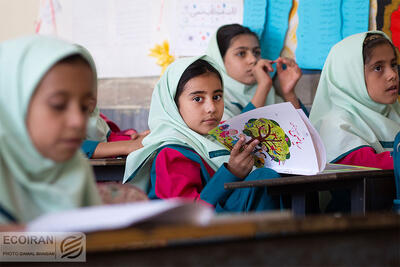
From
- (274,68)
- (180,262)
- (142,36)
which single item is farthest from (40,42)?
(142,36)

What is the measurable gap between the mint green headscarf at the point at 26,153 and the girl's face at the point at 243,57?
261 cm

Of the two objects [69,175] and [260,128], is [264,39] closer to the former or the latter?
[260,128]

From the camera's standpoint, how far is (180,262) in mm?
720

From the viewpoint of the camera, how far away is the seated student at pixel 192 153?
1.96 m

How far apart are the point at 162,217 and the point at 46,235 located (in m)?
0.17

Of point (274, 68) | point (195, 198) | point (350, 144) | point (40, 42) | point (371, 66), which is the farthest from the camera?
point (274, 68)

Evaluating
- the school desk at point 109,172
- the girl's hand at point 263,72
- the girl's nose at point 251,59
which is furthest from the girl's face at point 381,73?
the school desk at point 109,172

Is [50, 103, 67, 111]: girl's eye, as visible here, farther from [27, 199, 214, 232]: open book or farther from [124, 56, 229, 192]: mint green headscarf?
[124, 56, 229, 192]: mint green headscarf

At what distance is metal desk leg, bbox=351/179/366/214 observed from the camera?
6.24ft

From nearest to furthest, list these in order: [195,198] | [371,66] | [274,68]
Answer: [195,198], [371,66], [274,68]

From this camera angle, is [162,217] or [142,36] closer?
[162,217]

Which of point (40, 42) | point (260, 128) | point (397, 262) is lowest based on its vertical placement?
point (260, 128)

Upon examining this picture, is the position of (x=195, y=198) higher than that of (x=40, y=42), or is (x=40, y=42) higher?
(x=40, y=42)

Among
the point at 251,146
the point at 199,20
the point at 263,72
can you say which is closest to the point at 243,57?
the point at 263,72
